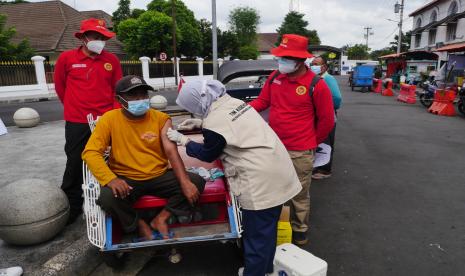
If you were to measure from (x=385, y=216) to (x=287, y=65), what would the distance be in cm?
227

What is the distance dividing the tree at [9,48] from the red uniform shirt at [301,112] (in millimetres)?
23208

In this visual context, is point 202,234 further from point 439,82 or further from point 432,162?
point 439,82

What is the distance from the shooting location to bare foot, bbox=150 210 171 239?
9.98 ft

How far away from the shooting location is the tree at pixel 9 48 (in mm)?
21692

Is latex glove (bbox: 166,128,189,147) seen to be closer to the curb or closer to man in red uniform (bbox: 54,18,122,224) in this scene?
→ man in red uniform (bbox: 54,18,122,224)

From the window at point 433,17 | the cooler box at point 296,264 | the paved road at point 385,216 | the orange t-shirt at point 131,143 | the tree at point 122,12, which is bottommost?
the paved road at point 385,216

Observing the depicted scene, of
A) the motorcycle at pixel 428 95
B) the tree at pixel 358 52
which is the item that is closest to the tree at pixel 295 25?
the tree at pixel 358 52

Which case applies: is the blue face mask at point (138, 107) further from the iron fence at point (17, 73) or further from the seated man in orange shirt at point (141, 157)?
the iron fence at point (17, 73)

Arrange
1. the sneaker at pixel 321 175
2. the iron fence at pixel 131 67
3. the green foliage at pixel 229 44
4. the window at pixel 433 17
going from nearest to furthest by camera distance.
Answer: the sneaker at pixel 321 175 < the iron fence at pixel 131 67 < the window at pixel 433 17 < the green foliage at pixel 229 44

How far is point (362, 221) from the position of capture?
4.21 m

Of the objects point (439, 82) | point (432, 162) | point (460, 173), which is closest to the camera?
point (460, 173)

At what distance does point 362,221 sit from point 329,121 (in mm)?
1458

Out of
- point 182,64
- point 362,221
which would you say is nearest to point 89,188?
A: point 362,221

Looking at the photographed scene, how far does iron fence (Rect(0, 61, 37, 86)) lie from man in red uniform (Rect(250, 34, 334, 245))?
68.8 feet
